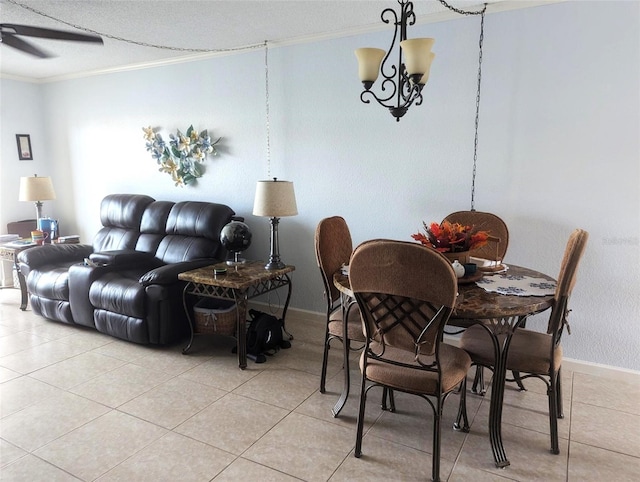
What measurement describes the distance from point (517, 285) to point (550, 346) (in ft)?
1.13

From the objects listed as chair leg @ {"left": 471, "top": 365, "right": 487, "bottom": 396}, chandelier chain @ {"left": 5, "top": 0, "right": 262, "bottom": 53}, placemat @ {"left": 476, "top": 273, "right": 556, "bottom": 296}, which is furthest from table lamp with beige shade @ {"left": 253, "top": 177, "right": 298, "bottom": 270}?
chair leg @ {"left": 471, "top": 365, "right": 487, "bottom": 396}

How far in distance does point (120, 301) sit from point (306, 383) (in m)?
1.58

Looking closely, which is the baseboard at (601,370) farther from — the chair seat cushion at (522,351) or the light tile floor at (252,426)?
the chair seat cushion at (522,351)

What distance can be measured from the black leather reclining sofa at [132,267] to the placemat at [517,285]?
7.39 ft

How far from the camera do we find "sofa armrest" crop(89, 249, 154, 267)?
3.62m

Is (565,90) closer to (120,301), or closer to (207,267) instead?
(207,267)

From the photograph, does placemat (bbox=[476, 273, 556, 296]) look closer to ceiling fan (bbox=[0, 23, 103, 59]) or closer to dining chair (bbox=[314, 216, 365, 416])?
dining chair (bbox=[314, 216, 365, 416])

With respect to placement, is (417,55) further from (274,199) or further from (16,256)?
(16,256)

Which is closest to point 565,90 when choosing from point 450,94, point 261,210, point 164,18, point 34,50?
point 450,94

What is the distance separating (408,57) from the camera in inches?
78.3

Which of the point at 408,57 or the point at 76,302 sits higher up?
the point at 408,57

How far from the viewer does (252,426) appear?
236 centimetres

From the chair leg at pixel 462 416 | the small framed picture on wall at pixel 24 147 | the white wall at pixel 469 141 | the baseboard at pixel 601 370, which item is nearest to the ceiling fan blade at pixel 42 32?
the white wall at pixel 469 141

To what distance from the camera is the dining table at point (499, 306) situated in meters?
1.90
